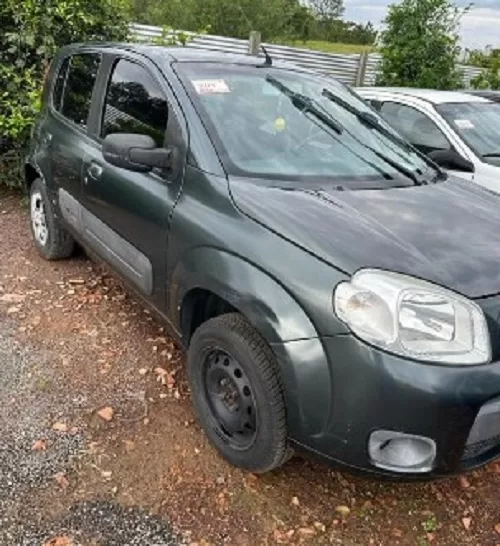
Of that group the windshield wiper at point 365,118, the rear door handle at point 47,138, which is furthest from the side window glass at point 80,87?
the windshield wiper at point 365,118

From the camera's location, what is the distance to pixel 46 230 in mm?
4602

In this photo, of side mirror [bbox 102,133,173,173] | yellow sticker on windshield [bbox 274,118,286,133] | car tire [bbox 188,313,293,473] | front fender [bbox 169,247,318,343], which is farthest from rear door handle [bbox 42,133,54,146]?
car tire [bbox 188,313,293,473]

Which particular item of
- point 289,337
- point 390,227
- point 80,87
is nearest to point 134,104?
point 80,87

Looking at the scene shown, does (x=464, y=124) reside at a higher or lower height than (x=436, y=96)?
lower

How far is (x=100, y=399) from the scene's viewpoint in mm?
3105

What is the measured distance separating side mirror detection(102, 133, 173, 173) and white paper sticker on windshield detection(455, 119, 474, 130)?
3.72 meters

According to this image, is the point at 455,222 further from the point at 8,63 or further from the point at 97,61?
the point at 8,63

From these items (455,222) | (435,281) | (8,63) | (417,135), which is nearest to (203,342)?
(435,281)

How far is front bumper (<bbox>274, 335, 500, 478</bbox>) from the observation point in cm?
203

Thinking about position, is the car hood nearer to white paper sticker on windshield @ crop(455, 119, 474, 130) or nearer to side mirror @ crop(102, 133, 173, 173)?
side mirror @ crop(102, 133, 173, 173)

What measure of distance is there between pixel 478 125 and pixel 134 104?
3771 mm

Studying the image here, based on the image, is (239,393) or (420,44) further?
(420,44)

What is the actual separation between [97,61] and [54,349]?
1.80 meters

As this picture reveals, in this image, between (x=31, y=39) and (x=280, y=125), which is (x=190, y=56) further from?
(x=31, y=39)
